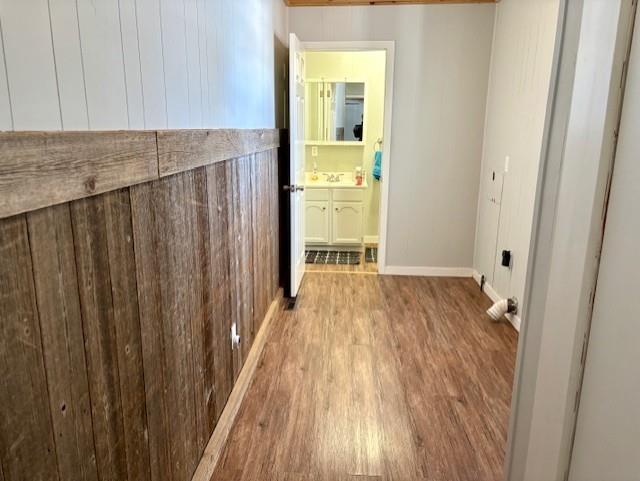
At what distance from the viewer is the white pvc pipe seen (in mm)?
3262

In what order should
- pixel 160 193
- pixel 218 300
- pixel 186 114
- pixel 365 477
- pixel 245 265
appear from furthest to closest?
pixel 245 265
pixel 218 300
pixel 365 477
pixel 186 114
pixel 160 193

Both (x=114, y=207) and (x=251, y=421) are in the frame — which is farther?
(x=251, y=421)

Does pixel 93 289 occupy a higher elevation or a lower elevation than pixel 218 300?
higher

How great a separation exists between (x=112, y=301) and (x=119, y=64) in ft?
1.87

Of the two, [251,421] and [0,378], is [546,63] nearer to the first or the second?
[251,421]

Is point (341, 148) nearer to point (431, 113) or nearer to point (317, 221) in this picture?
point (317, 221)

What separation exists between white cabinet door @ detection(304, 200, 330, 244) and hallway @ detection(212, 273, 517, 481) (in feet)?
5.08

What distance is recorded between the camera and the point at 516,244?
3279 mm

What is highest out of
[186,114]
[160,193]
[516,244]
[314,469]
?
[186,114]

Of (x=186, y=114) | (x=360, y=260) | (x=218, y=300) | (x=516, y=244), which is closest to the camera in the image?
(x=186, y=114)

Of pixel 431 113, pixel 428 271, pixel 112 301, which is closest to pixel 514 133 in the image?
pixel 431 113

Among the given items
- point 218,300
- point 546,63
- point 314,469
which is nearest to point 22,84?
point 218,300

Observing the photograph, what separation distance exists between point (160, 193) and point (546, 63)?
268 centimetres

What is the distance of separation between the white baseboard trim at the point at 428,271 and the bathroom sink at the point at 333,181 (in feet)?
3.50
